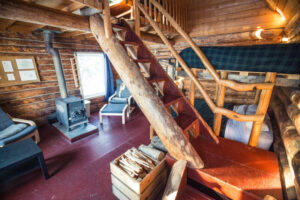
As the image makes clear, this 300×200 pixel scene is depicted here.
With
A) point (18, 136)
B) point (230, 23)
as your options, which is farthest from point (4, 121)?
point (230, 23)

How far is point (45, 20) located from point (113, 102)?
3079mm

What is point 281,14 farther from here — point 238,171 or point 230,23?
point 238,171

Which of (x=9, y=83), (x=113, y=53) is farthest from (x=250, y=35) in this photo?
(x=9, y=83)

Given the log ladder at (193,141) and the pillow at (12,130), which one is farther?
the pillow at (12,130)

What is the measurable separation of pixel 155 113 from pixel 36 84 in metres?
3.92

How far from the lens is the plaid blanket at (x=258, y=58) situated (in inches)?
53.4

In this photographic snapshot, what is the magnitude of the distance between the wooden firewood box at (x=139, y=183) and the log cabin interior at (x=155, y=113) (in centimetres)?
2

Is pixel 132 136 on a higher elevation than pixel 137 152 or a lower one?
lower

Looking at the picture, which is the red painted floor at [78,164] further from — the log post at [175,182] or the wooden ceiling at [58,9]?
the wooden ceiling at [58,9]

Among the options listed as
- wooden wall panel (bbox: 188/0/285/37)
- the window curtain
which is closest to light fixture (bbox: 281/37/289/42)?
wooden wall panel (bbox: 188/0/285/37)

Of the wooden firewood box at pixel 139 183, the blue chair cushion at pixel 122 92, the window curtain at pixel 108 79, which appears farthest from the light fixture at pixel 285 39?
the window curtain at pixel 108 79

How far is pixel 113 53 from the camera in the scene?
1.83 m

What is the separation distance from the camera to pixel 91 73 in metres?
5.04

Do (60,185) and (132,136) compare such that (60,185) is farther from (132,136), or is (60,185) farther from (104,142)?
(132,136)
